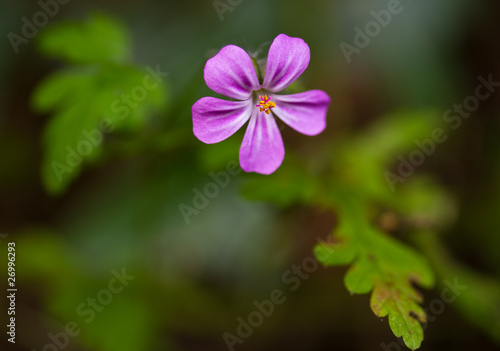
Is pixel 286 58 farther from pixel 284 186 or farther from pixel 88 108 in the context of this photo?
pixel 88 108

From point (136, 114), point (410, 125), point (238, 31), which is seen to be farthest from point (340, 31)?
point (136, 114)

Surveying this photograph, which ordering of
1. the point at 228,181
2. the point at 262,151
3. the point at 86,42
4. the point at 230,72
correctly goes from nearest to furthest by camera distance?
Answer: the point at 230,72, the point at 262,151, the point at 86,42, the point at 228,181

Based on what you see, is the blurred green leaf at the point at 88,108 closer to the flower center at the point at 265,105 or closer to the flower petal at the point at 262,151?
the flower center at the point at 265,105

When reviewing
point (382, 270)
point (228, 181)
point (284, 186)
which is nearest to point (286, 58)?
point (284, 186)

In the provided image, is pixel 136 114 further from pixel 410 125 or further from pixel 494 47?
pixel 494 47

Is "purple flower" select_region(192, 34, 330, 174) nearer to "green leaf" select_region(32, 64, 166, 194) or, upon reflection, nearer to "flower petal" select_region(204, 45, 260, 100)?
"flower petal" select_region(204, 45, 260, 100)

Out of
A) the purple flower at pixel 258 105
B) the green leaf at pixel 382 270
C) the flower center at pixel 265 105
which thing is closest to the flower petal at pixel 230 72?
the purple flower at pixel 258 105
